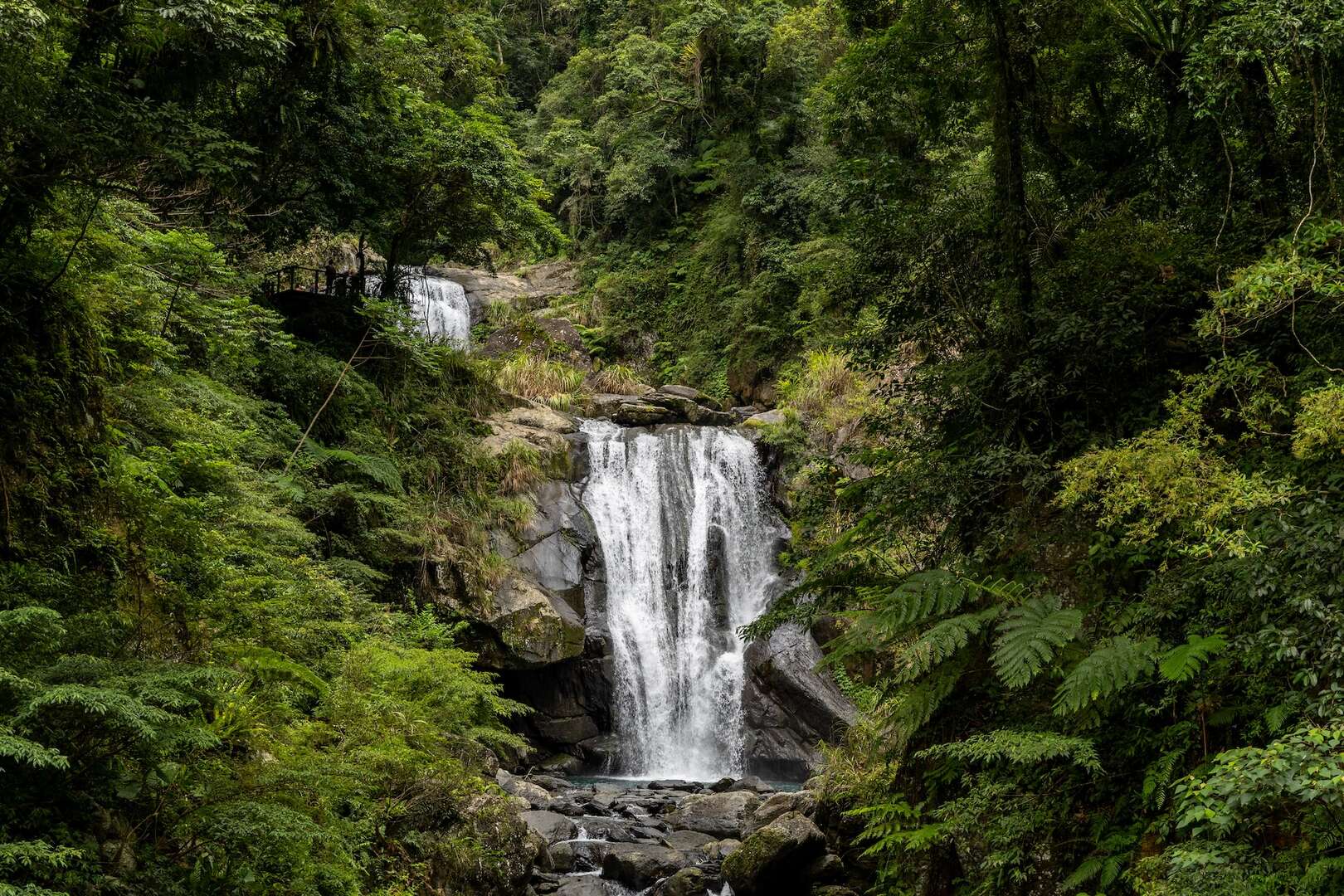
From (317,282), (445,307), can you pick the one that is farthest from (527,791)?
(445,307)

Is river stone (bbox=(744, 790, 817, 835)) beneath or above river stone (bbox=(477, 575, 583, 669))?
beneath

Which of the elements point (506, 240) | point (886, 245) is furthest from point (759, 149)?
point (886, 245)

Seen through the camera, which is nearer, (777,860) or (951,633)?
(951,633)

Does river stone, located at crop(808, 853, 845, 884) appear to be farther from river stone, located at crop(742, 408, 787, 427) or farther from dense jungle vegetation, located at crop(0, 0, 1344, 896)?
river stone, located at crop(742, 408, 787, 427)

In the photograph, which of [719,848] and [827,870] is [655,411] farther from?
[827,870]

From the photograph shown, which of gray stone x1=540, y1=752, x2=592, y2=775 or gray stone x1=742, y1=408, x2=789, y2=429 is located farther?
gray stone x1=742, y1=408, x2=789, y2=429

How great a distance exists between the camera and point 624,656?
1491cm

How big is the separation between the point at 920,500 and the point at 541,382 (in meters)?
13.1

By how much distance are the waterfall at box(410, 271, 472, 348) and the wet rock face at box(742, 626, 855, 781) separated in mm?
10389

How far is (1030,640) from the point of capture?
4480mm

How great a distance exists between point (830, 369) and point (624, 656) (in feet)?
22.5

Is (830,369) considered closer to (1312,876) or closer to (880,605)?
(880,605)

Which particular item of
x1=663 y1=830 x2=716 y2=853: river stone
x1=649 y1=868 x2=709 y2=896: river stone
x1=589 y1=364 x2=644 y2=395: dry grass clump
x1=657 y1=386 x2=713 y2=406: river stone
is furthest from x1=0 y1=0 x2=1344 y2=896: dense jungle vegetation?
x1=589 y1=364 x2=644 y2=395: dry grass clump

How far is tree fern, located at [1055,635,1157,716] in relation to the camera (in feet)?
13.8
